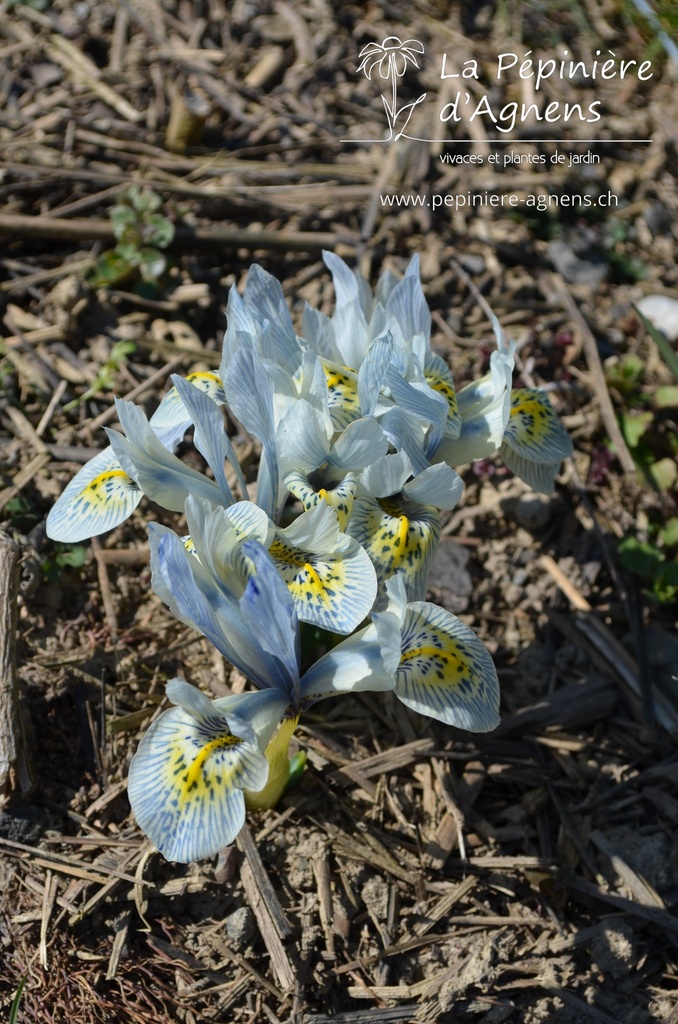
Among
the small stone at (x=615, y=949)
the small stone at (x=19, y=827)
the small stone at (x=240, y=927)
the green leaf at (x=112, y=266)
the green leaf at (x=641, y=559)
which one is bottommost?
the small stone at (x=615, y=949)

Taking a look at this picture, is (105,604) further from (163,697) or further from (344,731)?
(344,731)

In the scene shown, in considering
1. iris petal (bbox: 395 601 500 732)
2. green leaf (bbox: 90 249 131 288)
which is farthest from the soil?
iris petal (bbox: 395 601 500 732)

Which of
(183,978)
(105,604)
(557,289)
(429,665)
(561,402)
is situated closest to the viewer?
(429,665)

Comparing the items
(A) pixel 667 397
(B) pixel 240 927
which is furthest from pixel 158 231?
(B) pixel 240 927

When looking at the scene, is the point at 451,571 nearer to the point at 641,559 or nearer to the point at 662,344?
the point at 641,559

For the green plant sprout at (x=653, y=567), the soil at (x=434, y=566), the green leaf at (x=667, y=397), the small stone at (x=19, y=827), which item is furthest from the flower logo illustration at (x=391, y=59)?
the small stone at (x=19, y=827)

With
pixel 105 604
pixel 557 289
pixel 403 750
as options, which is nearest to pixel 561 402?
pixel 557 289

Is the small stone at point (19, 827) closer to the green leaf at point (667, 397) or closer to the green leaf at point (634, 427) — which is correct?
the green leaf at point (634, 427)
